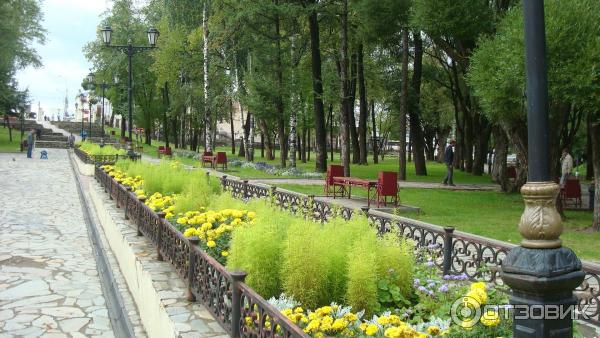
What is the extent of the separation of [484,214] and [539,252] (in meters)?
12.2

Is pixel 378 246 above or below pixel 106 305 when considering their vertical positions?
above

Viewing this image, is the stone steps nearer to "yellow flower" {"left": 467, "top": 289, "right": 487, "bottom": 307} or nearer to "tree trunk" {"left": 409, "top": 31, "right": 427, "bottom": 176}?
"tree trunk" {"left": 409, "top": 31, "right": 427, "bottom": 176}

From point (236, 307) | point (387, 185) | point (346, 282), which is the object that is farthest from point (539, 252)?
point (387, 185)

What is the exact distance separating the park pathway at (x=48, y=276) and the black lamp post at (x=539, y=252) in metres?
4.38

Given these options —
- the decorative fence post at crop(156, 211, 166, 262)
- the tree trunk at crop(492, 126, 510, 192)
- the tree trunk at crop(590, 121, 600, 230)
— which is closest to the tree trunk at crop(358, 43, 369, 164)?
the tree trunk at crop(492, 126, 510, 192)

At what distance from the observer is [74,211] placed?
1396 centimetres

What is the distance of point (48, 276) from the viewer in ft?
24.8

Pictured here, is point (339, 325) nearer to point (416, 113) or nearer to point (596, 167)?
point (596, 167)

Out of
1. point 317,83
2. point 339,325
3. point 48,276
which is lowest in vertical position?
point 48,276

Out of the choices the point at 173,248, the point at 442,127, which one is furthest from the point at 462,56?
the point at 442,127

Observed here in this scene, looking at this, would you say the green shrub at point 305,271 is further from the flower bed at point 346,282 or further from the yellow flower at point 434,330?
the yellow flower at point 434,330

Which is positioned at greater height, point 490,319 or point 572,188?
point 490,319

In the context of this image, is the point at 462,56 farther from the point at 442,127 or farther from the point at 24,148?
the point at 24,148

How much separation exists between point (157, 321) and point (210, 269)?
90 cm
